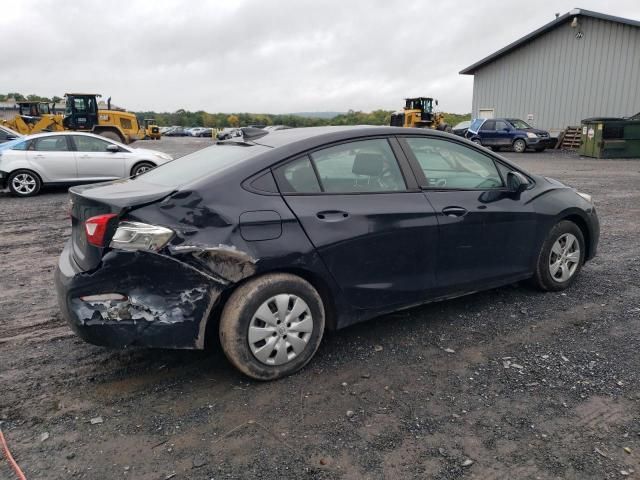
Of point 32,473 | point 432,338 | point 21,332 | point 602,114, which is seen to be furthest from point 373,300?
point 602,114

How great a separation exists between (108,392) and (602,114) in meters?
27.8

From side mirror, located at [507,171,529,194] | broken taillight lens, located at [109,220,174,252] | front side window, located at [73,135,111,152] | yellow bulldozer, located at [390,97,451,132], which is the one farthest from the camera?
yellow bulldozer, located at [390,97,451,132]

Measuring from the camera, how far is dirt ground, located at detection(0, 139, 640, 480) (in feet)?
8.37

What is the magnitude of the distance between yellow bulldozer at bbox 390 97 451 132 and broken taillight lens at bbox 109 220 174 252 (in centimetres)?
2754

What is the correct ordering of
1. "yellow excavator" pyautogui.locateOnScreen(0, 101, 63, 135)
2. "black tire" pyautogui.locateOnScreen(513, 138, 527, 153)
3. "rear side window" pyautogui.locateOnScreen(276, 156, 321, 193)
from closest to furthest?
1. "rear side window" pyautogui.locateOnScreen(276, 156, 321, 193)
2. "black tire" pyautogui.locateOnScreen(513, 138, 527, 153)
3. "yellow excavator" pyautogui.locateOnScreen(0, 101, 63, 135)

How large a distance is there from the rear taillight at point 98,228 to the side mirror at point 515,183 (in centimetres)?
304

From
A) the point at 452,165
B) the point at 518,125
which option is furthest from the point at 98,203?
the point at 518,125

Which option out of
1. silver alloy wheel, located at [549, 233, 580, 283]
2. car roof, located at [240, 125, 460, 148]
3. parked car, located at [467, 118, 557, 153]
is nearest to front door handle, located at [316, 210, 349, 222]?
car roof, located at [240, 125, 460, 148]

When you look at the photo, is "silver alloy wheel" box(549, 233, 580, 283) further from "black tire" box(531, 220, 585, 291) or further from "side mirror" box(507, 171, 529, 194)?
"side mirror" box(507, 171, 529, 194)

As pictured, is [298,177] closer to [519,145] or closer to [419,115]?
[519,145]

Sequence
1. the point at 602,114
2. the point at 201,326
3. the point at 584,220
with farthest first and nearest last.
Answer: the point at 602,114
the point at 584,220
the point at 201,326

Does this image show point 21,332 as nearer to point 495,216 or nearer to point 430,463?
point 430,463

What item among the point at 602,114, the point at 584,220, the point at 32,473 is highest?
the point at 602,114

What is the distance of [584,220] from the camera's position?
190 inches
